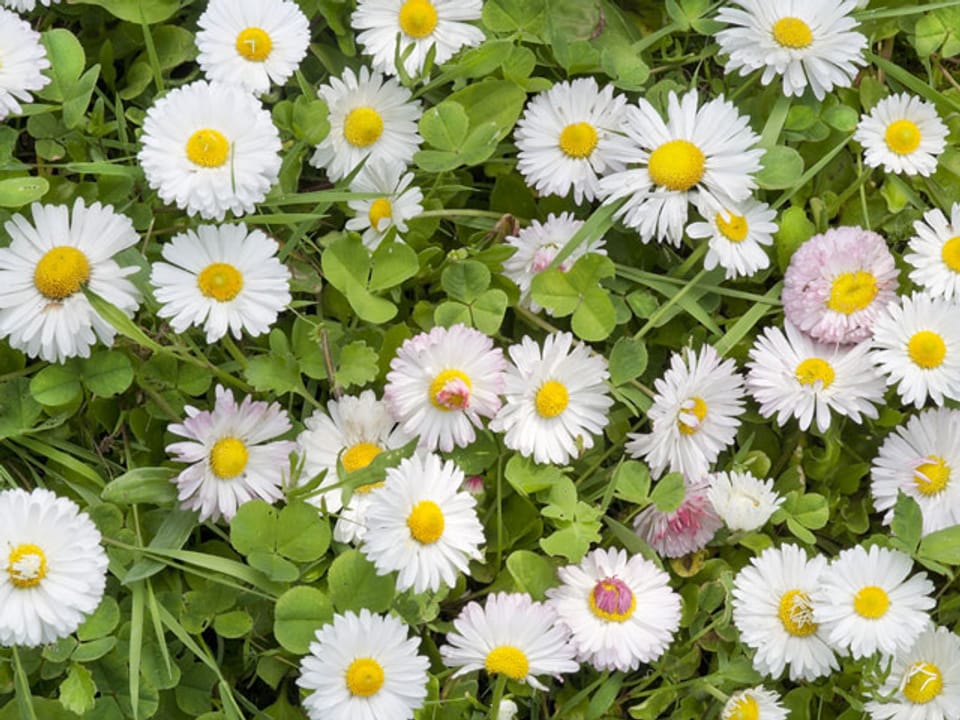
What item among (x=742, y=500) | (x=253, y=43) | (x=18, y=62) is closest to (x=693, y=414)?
(x=742, y=500)

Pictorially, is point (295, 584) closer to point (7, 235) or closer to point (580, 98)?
point (7, 235)

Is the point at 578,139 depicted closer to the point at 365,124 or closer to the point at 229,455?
the point at 365,124

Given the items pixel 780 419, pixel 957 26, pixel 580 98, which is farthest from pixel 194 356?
pixel 957 26

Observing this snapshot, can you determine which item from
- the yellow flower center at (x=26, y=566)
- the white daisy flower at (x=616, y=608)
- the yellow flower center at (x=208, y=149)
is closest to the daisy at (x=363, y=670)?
the white daisy flower at (x=616, y=608)

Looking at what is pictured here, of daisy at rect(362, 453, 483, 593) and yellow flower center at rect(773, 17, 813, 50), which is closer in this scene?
daisy at rect(362, 453, 483, 593)

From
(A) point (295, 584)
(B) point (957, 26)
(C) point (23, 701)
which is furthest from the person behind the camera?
(B) point (957, 26)

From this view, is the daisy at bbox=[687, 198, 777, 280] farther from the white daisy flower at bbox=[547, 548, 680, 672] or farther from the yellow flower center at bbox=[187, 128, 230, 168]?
the yellow flower center at bbox=[187, 128, 230, 168]

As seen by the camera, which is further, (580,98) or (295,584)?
(580,98)

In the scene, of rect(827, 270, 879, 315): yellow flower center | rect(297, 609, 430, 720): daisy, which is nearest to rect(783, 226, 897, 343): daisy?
rect(827, 270, 879, 315): yellow flower center
